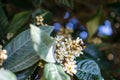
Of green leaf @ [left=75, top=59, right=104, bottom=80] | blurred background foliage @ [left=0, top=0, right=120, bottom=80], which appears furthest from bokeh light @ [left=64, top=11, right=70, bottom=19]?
green leaf @ [left=75, top=59, right=104, bottom=80]

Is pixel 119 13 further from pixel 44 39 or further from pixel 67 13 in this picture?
pixel 44 39

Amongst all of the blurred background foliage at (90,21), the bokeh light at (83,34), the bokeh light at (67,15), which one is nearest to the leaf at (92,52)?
the blurred background foliage at (90,21)

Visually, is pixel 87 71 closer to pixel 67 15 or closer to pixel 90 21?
pixel 90 21

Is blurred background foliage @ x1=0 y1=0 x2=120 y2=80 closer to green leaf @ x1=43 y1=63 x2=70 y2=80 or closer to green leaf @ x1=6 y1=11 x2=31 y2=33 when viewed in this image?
green leaf @ x1=6 y1=11 x2=31 y2=33

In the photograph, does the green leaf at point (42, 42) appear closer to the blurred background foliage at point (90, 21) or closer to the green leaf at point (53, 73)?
the green leaf at point (53, 73)

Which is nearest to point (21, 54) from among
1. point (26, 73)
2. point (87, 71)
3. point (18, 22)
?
point (26, 73)

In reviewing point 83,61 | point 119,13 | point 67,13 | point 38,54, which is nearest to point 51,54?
point 38,54
